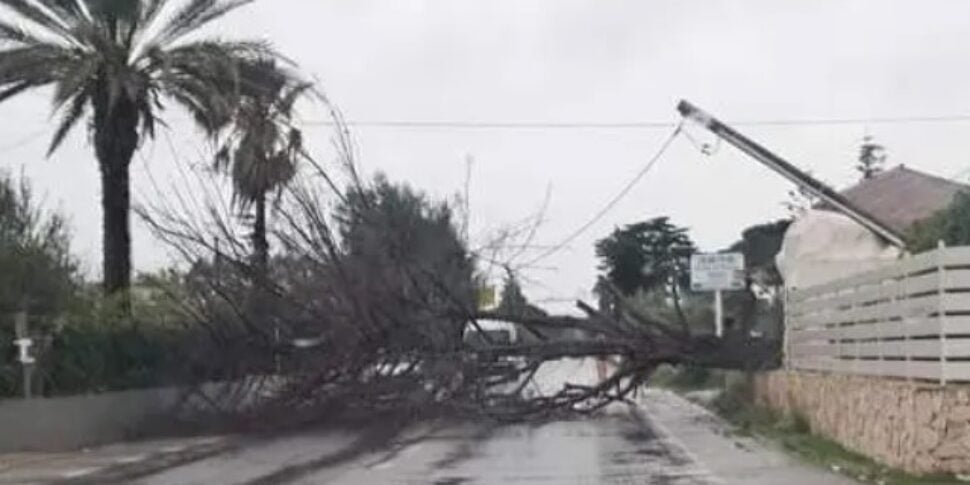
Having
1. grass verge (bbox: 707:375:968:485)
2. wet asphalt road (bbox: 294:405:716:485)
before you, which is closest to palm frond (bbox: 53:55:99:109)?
wet asphalt road (bbox: 294:405:716:485)

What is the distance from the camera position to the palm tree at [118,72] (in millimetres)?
33219

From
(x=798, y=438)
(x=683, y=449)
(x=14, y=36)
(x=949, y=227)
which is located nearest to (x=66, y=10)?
(x=14, y=36)

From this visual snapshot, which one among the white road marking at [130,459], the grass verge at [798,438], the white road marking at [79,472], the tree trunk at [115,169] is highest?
the tree trunk at [115,169]

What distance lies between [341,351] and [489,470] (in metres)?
4.03

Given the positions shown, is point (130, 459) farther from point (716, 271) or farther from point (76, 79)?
point (716, 271)

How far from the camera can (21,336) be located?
2945 centimetres

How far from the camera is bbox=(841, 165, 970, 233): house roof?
A: 3891 centimetres

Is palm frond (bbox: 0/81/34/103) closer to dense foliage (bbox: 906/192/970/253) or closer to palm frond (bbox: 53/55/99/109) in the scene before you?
palm frond (bbox: 53/55/99/109)

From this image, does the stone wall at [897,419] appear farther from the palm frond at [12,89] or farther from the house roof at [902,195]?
the palm frond at [12,89]

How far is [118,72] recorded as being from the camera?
110 feet

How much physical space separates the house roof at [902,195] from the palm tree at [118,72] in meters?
14.1

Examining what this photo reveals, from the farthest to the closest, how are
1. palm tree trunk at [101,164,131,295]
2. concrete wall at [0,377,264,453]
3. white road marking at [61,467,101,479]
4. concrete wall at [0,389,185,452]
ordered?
palm tree trunk at [101,164,131,295] < concrete wall at [0,389,185,452] < concrete wall at [0,377,264,453] < white road marking at [61,467,101,479]

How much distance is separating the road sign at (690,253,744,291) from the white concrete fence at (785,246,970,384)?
2001cm

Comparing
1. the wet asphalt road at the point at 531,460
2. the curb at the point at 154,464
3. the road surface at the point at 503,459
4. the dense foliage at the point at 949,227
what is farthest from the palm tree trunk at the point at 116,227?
the dense foliage at the point at 949,227
